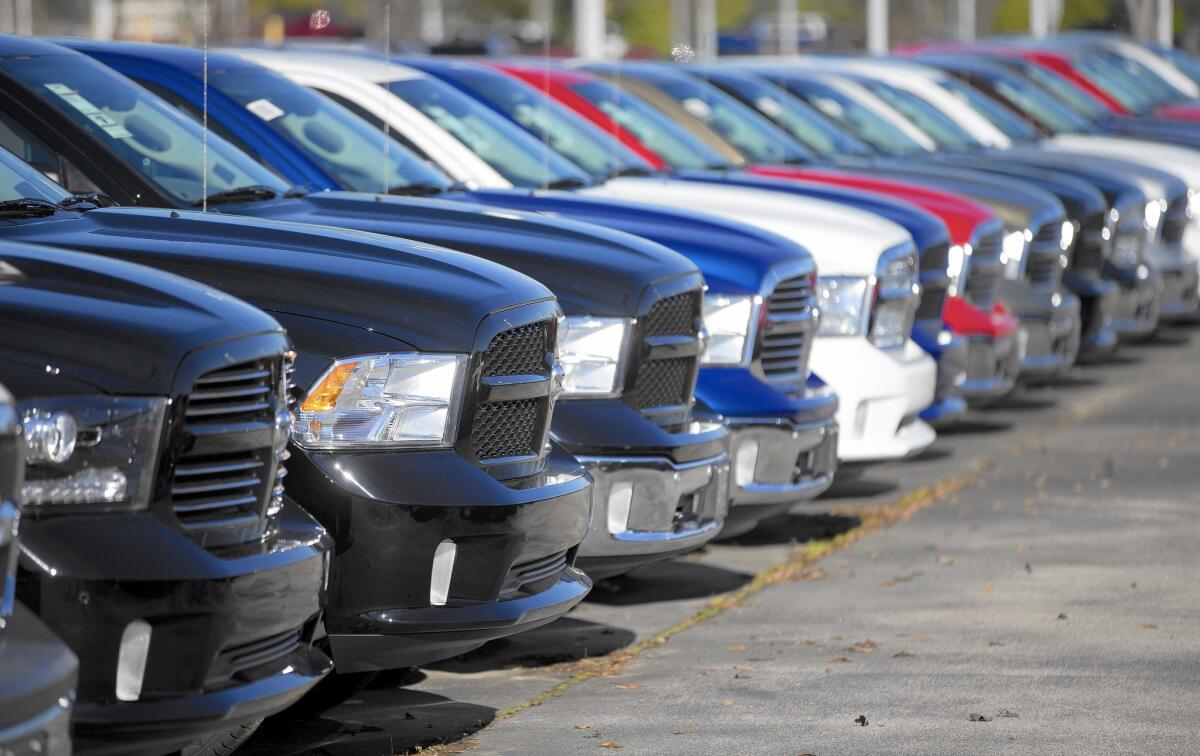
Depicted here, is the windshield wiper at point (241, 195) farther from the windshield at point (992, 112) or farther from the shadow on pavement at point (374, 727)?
the windshield at point (992, 112)

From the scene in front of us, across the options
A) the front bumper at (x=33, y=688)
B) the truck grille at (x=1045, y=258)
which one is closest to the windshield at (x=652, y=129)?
the truck grille at (x=1045, y=258)

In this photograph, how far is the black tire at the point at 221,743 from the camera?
5.29 meters

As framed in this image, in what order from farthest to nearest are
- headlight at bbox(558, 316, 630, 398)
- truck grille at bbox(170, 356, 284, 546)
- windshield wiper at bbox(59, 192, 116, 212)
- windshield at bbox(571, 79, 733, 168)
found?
windshield at bbox(571, 79, 733, 168), headlight at bbox(558, 316, 630, 398), windshield wiper at bbox(59, 192, 116, 212), truck grille at bbox(170, 356, 284, 546)

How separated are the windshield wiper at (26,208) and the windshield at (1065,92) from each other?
17.5 m

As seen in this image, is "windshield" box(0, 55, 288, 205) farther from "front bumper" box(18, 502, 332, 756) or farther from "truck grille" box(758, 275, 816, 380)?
"front bumper" box(18, 502, 332, 756)

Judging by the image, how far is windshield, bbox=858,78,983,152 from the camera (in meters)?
17.3

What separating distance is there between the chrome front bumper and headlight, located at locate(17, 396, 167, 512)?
257 centimetres

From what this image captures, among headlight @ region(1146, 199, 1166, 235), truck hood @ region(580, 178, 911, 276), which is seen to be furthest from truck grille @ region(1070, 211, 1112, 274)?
truck hood @ region(580, 178, 911, 276)

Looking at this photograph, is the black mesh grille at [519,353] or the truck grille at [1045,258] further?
the truck grille at [1045,258]

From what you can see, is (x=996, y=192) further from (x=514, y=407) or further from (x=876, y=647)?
(x=514, y=407)

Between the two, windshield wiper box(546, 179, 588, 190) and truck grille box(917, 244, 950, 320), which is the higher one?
windshield wiper box(546, 179, 588, 190)

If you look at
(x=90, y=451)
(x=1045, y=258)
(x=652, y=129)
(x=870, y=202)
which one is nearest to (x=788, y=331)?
(x=870, y=202)

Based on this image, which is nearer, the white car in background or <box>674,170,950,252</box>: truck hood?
the white car in background

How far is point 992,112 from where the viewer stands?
63.4 ft
